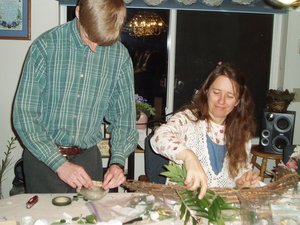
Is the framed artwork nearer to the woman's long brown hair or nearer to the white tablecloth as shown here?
the woman's long brown hair

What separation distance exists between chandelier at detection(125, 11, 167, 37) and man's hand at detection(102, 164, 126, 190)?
2.10 metres

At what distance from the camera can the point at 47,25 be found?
304cm

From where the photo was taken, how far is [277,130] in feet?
9.81

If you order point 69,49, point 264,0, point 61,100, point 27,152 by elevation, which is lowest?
point 27,152

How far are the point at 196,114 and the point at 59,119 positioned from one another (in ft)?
2.21

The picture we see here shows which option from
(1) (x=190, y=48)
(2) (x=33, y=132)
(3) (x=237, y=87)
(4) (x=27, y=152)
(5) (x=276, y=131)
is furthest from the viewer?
(1) (x=190, y=48)

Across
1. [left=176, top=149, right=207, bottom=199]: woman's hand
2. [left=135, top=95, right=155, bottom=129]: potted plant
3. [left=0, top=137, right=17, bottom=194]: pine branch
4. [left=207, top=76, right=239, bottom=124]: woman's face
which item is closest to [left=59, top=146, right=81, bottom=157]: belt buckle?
[left=176, top=149, right=207, bottom=199]: woman's hand

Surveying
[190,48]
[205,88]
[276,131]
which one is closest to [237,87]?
[205,88]

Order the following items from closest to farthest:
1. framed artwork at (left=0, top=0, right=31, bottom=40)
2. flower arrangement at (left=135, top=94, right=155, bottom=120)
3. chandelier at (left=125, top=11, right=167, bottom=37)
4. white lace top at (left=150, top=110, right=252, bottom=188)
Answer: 1. white lace top at (left=150, top=110, right=252, bottom=188)
2. framed artwork at (left=0, top=0, right=31, bottom=40)
3. flower arrangement at (left=135, top=94, right=155, bottom=120)
4. chandelier at (left=125, top=11, right=167, bottom=37)

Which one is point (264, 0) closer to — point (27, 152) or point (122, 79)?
point (122, 79)

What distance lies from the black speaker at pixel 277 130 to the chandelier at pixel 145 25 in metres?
1.23

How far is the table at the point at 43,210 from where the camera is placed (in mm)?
1231

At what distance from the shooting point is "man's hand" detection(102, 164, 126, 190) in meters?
1.38

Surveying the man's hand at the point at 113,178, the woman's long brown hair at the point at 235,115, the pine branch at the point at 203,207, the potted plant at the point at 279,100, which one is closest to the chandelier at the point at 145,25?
the potted plant at the point at 279,100
